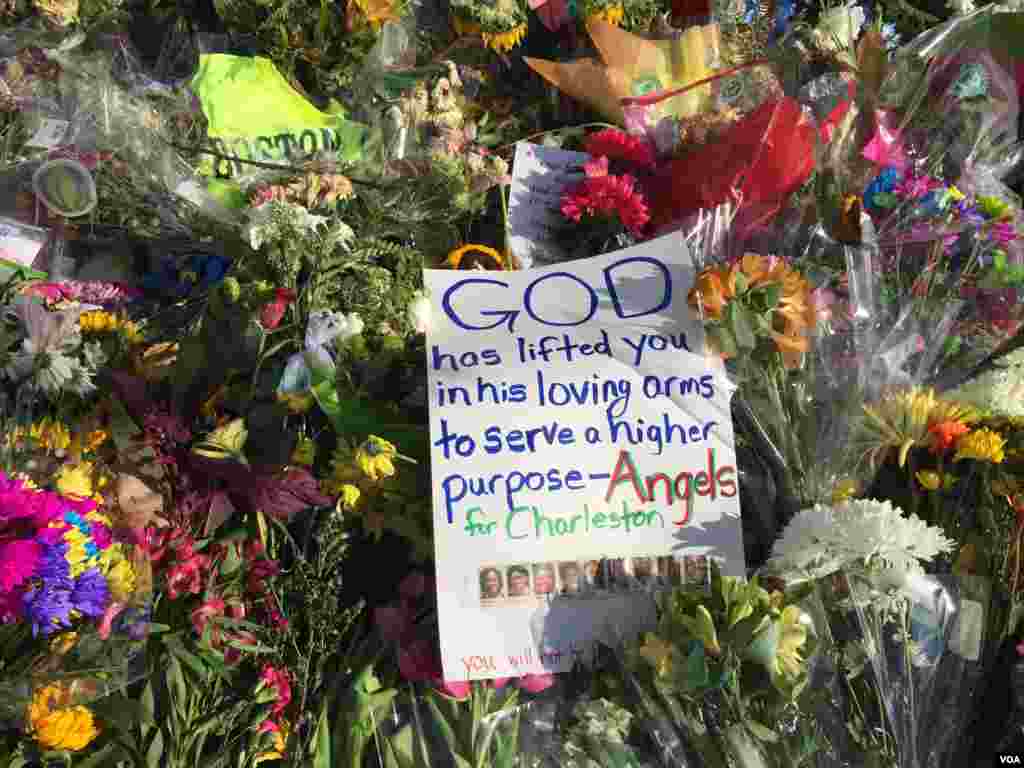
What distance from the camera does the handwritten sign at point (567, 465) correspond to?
4.11ft

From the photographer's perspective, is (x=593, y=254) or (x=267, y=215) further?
(x=593, y=254)

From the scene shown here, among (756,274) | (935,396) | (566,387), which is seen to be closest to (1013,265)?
(935,396)

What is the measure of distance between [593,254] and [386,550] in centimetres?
62

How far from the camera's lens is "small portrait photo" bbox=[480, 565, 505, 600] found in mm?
1248

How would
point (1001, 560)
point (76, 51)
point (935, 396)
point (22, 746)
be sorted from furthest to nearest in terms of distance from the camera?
point (76, 51), point (935, 396), point (1001, 560), point (22, 746)

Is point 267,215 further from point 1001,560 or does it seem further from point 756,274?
point 1001,560

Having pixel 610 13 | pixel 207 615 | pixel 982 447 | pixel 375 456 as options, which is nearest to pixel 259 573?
pixel 207 615

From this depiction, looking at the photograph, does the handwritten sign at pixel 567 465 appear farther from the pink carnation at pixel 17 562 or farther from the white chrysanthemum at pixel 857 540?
the pink carnation at pixel 17 562

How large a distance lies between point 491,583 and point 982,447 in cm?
66

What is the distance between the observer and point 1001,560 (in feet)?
4.17

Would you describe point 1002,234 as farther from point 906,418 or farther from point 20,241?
point 20,241

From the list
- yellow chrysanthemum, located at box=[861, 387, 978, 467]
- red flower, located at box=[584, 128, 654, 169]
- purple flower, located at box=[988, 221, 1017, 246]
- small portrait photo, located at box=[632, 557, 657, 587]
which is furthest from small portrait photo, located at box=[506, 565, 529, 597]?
purple flower, located at box=[988, 221, 1017, 246]

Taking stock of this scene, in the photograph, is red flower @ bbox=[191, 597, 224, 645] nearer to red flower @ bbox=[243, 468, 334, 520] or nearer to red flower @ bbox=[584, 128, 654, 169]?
red flower @ bbox=[243, 468, 334, 520]

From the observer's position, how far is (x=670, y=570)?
127cm
